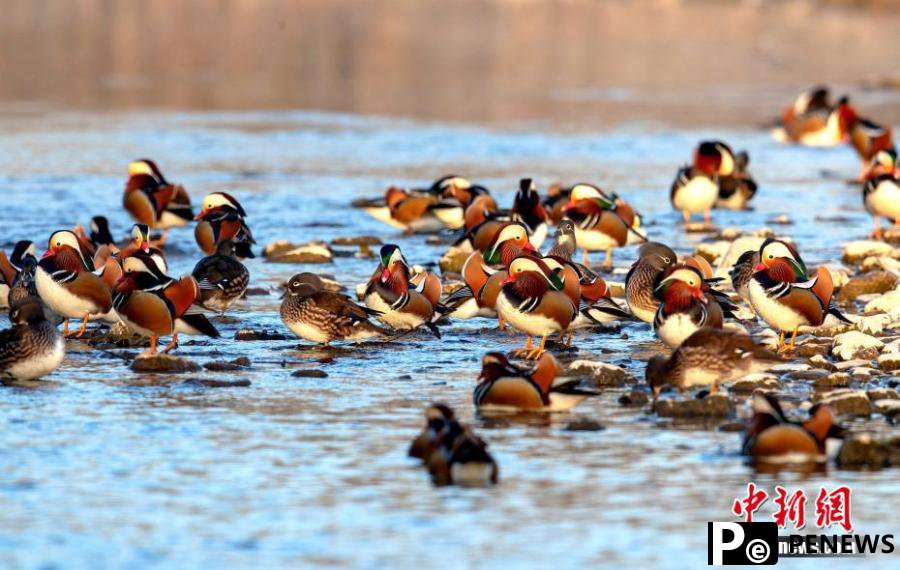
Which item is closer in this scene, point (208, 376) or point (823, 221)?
point (208, 376)

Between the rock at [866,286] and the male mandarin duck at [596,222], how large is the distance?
3.03 metres

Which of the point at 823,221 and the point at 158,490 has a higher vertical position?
the point at 823,221

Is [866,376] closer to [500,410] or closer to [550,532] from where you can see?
[500,410]

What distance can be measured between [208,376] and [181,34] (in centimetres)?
4741

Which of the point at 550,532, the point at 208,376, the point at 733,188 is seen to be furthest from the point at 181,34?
the point at 550,532

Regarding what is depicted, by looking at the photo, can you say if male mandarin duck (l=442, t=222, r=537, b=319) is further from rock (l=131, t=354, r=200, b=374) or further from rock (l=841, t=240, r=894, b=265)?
rock (l=841, t=240, r=894, b=265)

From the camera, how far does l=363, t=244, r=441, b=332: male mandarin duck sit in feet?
47.9

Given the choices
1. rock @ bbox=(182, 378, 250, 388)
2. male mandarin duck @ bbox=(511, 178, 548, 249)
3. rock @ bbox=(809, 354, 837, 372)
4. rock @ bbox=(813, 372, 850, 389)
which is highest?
male mandarin duck @ bbox=(511, 178, 548, 249)

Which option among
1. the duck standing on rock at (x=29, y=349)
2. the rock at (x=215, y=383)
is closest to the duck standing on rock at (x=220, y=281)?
the rock at (x=215, y=383)

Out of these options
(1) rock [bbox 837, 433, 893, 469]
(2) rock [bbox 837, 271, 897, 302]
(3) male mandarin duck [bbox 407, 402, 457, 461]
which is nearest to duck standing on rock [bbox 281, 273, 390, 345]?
(3) male mandarin duck [bbox 407, 402, 457, 461]

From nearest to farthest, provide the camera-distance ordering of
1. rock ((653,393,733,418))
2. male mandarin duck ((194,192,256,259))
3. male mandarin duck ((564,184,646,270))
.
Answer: rock ((653,393,733,418)) < male mandarin duck ((194,192,256,259)) < male mandarin duck ((564,184,646,270))

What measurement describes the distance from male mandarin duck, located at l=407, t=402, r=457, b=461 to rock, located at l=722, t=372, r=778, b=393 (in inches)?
119

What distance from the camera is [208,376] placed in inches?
508

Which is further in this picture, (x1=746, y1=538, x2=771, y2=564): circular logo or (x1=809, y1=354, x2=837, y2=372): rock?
(x1=809, y1=354, x2=837, y2=372): rock
